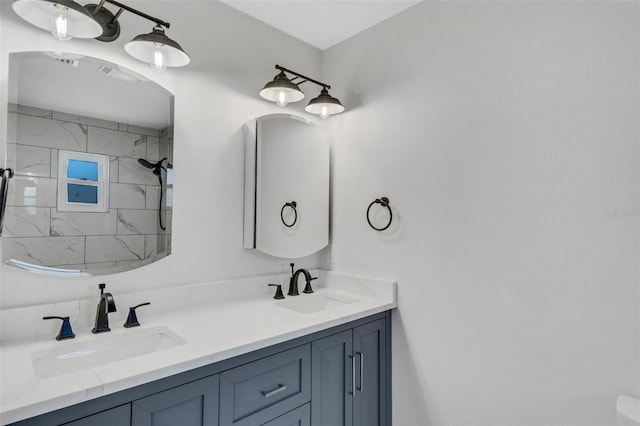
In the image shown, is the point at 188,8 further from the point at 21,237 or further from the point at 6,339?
the point at 6,339

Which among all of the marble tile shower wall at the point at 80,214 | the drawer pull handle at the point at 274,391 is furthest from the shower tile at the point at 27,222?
the drawer pull handle at the point at 274,391

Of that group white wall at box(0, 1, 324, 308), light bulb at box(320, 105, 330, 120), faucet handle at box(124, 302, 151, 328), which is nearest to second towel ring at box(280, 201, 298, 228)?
white wall at box(0, 1, 324, 308)

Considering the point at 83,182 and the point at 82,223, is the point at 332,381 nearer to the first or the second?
the point at 82,223

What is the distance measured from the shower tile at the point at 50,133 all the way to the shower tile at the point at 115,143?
0.10 feet

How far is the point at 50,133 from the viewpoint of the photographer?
1.32m

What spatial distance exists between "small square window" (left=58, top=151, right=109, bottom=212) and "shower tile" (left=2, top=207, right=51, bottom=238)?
0.06 metres

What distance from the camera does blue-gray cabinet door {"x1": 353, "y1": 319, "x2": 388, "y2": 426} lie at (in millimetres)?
1685

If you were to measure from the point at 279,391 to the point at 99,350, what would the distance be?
2.26ft

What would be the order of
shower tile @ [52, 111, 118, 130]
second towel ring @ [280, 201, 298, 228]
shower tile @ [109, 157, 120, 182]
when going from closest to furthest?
1. shower tile @ [52, 111, 118, 130]
2. shower tile @ [109, 157, 120, 182]
3. second towel ring @ [280, 201, 298, 228]

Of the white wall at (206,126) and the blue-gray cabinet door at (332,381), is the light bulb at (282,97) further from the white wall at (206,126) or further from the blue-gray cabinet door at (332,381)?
the blue-gray cabinet door at (332,381)

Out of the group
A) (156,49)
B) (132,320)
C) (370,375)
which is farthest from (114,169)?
(370,375)

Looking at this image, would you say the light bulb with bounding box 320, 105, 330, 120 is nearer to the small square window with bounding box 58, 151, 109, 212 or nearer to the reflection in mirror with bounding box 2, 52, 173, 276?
the reflection in mirror with bounding box 2, 52, 173, 276

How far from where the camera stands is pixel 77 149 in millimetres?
1386

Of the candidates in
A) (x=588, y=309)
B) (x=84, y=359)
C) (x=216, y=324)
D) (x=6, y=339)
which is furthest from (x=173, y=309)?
(x=588, y=309)
